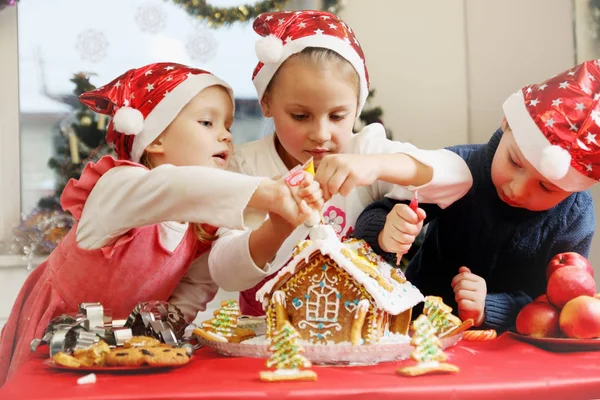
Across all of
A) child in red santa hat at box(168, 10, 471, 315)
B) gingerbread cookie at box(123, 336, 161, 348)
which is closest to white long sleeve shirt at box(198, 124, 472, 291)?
child in red santa hat at box(168, 10, 471, 315)

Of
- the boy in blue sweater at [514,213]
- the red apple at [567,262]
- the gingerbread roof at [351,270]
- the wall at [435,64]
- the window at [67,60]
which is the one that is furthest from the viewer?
the window at [67,60]

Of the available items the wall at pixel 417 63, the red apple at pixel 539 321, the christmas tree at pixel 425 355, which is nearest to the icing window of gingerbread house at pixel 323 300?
the christmas tree at pixel 425 355

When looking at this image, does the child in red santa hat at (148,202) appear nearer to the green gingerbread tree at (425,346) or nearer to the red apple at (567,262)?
the green gingerbread tree at (425,346)

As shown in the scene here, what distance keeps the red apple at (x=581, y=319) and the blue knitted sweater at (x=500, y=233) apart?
0.34 feet

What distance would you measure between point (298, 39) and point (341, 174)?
340 millimetres

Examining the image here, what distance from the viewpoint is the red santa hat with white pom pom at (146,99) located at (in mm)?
1107

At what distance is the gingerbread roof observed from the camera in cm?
80

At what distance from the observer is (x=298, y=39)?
111 cm

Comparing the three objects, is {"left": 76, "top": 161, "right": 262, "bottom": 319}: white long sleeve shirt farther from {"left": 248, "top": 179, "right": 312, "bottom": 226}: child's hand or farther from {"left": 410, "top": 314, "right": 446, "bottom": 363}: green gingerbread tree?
{"left": 410, "top": 314, "right": 446, "bottom": 363}: green gingerbread tree

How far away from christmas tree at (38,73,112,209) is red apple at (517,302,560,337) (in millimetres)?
1919

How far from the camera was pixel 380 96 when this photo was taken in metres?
2.63

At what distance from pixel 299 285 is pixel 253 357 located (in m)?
0.11

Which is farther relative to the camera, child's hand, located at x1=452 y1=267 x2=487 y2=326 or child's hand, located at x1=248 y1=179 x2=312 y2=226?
child's hand, located at x1=452 y1=267 x2=487 y2=326

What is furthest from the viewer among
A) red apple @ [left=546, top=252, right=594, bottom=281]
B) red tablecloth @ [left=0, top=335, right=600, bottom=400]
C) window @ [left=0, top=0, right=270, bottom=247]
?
window @ [left=0, top=0, right=270, bottom=247]
